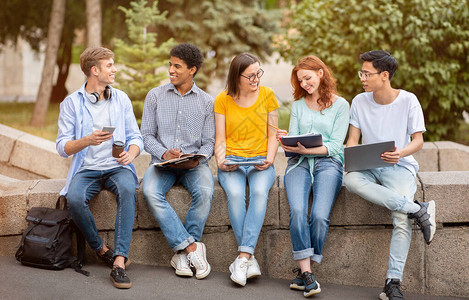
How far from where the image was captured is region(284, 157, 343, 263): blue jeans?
4578 mm

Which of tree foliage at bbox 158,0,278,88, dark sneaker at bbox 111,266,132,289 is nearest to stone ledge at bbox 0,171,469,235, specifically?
dark sneaker at bbox 111,266,132,289

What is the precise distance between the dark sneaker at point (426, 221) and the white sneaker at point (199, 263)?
166cm

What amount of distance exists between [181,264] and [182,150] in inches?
39.4

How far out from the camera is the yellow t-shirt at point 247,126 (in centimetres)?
515

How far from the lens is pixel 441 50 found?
8.69 m

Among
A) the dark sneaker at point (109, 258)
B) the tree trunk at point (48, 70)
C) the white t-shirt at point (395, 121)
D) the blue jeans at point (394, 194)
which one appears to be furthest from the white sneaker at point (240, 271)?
the tree trunk at point (48, 70)

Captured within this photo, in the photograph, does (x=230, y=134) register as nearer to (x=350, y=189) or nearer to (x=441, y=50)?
(x=350, y=189)

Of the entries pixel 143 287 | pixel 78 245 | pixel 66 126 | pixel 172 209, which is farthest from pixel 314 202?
pixel 66 126

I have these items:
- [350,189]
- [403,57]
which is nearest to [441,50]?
[403,57]

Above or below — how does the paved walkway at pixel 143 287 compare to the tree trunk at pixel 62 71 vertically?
below

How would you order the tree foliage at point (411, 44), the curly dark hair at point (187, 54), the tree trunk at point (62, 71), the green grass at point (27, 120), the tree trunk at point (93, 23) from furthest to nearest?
1. the tree trunk at point (62, 71)
2. the tree trunk at point (93, 23)
3. the green grass at point (27, 120)
4. the tree foliage at point (411, 44)
5. the curly dark hair at point (187, 54)

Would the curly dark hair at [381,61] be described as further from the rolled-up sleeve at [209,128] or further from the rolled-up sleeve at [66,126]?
the rolled-up sleeve at [66,126]

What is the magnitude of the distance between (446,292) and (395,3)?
4.84 meters

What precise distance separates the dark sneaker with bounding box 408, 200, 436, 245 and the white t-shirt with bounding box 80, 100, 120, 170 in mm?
2451
